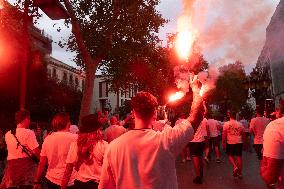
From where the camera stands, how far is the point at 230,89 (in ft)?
108

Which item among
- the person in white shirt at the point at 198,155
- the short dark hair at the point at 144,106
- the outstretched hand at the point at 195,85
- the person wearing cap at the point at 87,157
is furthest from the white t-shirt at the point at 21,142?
the person in white shirt at the point at 198,155

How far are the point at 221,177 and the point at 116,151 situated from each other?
8.81m

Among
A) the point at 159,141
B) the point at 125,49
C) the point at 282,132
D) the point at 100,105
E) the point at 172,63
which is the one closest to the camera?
the point at 159,141

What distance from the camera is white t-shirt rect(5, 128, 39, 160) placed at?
6.70 meters

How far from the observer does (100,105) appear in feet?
256

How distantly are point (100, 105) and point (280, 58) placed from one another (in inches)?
2008

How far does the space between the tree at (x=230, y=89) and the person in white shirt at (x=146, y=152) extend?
63.7ft

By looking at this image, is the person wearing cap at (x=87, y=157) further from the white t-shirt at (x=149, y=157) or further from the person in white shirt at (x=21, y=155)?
the white t-shirt at (x=149, y=157)

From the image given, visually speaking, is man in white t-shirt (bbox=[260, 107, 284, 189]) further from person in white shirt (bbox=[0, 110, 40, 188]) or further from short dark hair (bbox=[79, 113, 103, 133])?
person in white shirt (bbox=[0, 110, 40, 188])

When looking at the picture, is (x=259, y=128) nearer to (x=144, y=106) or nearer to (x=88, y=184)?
(x=88, y=184)

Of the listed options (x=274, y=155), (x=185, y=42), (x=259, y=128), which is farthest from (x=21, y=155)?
(x=259, y=128)

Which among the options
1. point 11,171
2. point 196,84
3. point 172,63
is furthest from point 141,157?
point 172,63

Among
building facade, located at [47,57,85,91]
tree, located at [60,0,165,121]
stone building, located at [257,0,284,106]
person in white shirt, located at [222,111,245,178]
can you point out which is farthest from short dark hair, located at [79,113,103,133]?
building facade, located at [47,57,85,91]

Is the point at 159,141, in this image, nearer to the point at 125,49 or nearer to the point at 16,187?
the point at 16,187
